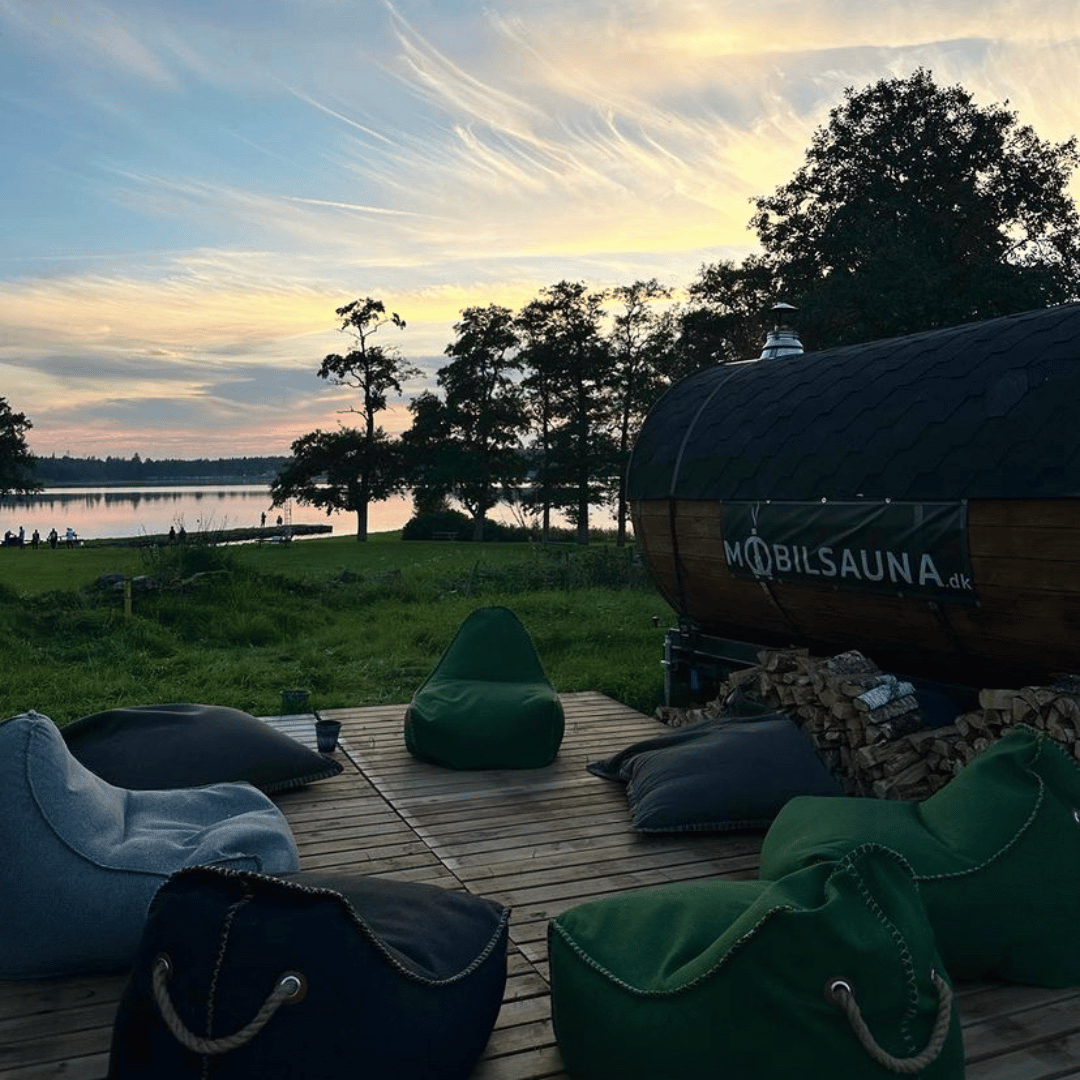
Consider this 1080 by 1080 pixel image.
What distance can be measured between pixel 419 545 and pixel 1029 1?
27.0 m

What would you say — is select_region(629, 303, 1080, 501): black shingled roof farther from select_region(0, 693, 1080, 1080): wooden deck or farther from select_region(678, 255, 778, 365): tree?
select_region(678, 255, 778, 365): tree

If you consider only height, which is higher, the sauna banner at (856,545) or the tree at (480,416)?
the tree at (480,416)

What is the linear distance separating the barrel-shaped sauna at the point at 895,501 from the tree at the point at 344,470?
118ft

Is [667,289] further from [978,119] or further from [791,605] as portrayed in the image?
[791,605]

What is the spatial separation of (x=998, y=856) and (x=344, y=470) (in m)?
40.7

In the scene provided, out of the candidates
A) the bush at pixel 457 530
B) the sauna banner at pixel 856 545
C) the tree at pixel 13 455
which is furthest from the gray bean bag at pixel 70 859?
the tree at pixel 13 455

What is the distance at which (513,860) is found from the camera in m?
4.95

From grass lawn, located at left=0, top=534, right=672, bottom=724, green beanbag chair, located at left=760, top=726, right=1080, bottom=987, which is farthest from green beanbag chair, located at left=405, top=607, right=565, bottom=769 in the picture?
green beanbag chair, located at left=760, top=726, right=1080, bottom=987

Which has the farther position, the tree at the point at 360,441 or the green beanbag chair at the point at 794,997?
the tree at the point at 360,441

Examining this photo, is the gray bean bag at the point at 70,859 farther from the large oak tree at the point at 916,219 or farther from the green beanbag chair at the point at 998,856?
the large oak tree at the point at 916,219

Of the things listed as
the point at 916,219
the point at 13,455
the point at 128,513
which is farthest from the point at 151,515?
the point at 916,219

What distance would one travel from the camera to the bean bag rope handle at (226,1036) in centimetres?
254

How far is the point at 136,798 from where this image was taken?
4660mm

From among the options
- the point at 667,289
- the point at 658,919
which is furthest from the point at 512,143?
the point at 667,289
